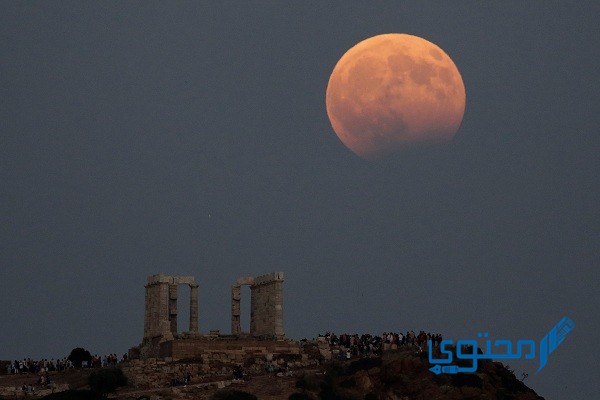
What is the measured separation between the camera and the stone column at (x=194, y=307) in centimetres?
9925

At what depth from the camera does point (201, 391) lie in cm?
8388

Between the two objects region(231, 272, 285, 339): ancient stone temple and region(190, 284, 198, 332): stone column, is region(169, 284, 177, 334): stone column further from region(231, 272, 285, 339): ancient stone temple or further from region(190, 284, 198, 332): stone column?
region(231, 272, 285, 339): ancient stone temple

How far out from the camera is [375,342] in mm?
93438

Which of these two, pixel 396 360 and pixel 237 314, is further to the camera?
pixel 237 314

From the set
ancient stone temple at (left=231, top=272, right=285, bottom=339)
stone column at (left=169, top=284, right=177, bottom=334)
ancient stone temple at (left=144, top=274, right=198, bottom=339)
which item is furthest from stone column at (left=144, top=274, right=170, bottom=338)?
ancient stone temple at (left=231, top=272, right=285, bottom=339)

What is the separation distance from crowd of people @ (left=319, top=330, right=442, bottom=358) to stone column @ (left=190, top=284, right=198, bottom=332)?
9266 millimetres

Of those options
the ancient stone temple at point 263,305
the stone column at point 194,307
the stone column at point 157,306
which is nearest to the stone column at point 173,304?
the stone column at point 157,306

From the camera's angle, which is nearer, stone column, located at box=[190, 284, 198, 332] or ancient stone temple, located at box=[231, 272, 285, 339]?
ancient stone temple, located at box=[231, 272, 285, 339]

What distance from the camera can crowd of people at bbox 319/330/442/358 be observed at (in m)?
90.4

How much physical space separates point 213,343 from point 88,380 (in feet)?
31.0

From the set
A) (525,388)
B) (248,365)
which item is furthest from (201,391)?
(525,388)

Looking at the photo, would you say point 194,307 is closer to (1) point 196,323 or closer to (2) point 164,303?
(1) point 196,323

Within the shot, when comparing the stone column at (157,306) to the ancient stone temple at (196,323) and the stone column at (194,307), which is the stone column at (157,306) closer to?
the ancient stone temple at (196,323)

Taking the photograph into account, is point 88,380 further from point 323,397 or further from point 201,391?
point 323,397
